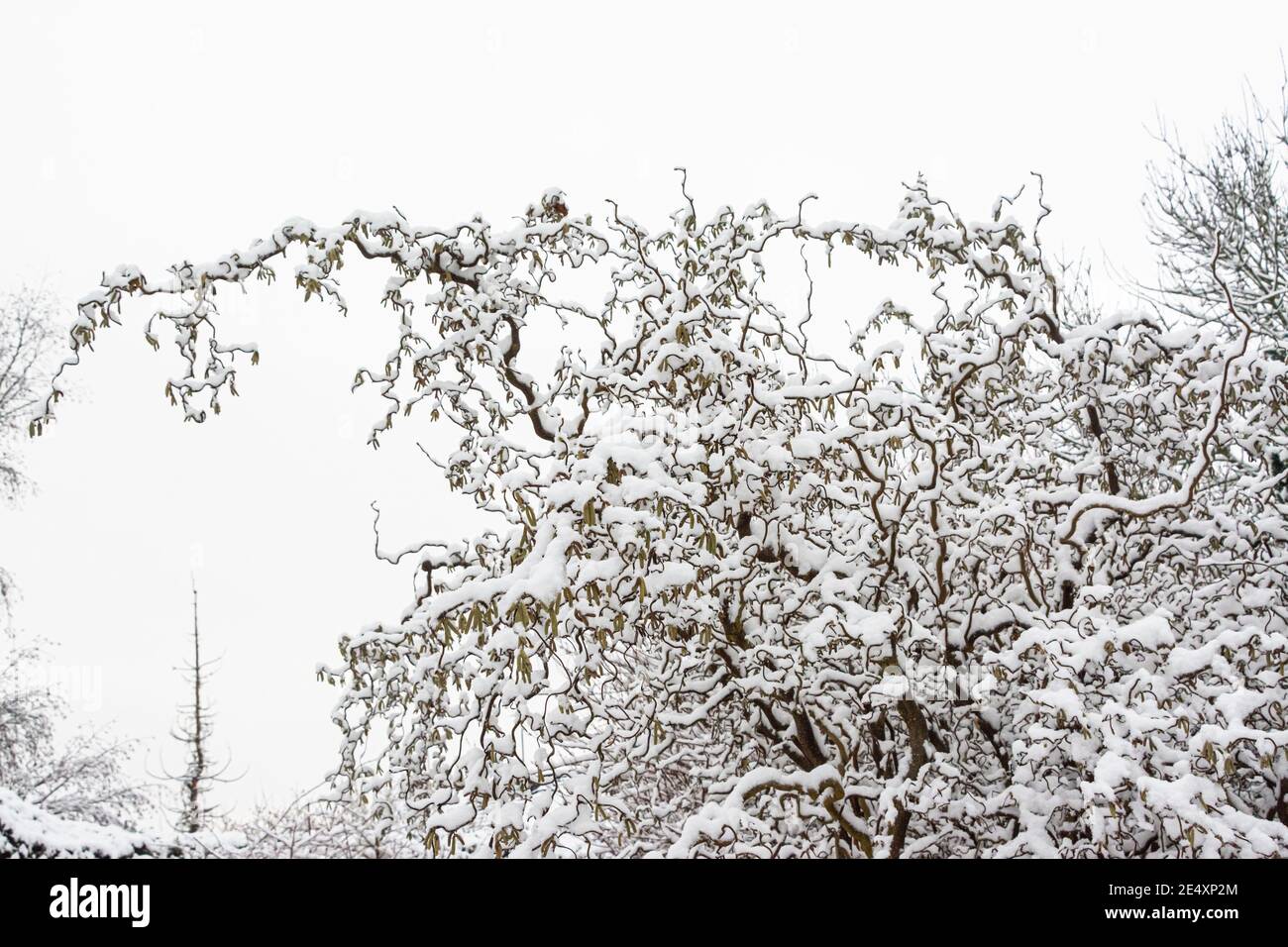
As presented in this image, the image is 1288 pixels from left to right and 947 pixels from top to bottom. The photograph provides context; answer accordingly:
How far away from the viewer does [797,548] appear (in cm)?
376

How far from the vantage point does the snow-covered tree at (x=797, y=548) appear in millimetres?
2941

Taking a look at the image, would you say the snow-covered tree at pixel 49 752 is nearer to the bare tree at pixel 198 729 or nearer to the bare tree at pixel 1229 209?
the bare tree at pixel 198 729

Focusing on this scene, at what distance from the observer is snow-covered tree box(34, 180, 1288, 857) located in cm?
294

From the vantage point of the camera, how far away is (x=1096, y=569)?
3736 mm

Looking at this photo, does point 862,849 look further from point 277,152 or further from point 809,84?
point 277,152

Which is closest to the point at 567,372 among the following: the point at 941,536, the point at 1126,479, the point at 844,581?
the point at 844,581

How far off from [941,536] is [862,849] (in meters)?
1.23
